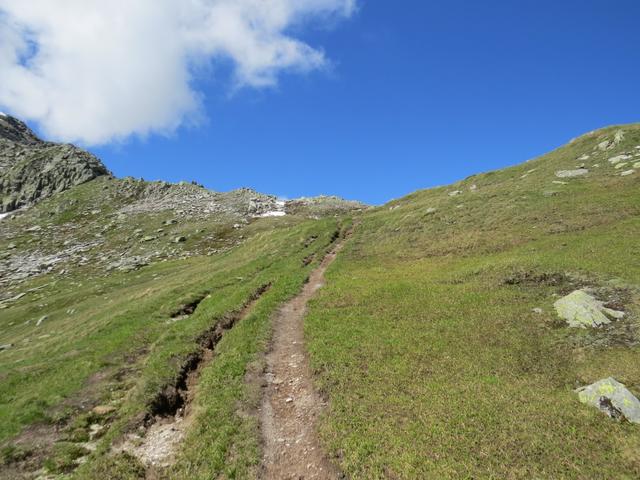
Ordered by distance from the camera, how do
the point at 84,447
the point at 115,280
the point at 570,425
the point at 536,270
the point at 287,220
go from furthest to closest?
1. the point at 287,220
2. the point at 115,280
3. the point at 536,270
4. the point at 84,447
5. the point at 570,425

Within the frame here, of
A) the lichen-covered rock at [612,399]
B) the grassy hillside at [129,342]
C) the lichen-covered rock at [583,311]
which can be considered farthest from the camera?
the lichen-covered rock at [583,311]

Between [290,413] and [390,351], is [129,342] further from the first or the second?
[390,351]

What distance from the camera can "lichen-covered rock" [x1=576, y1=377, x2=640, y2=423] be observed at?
16.1 m

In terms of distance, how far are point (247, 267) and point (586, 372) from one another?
38109 millimetres

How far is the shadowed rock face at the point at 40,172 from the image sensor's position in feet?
448

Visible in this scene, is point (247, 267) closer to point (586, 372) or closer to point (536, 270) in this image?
point (536, 270)

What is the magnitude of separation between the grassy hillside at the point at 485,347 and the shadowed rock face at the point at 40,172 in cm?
13280

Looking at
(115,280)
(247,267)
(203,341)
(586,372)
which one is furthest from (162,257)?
(586,372)

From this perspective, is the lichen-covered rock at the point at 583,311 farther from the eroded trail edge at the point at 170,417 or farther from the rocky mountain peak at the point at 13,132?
the rocky mountain peak at the point at 13,132

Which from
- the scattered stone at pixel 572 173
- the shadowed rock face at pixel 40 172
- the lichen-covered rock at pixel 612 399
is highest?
the shadowed rock face at pixel 40 172

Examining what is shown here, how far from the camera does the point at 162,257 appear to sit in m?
81.6

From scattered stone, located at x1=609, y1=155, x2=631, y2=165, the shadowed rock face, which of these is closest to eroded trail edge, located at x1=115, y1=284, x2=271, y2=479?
scattered stone, located at x1=609, y1=155, x2=631, y2=165

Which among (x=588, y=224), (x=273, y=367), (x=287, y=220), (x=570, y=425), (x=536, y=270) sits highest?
(x=287, y=220)

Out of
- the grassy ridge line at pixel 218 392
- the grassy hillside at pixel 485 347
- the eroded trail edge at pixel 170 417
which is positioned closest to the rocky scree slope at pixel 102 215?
the grassy ridge line at pixel 218 392
